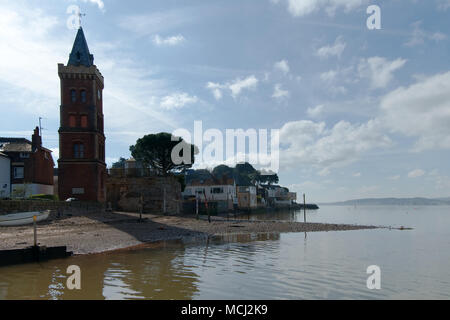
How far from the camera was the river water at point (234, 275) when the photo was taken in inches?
578

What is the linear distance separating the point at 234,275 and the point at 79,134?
3390cm

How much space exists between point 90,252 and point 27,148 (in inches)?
1384

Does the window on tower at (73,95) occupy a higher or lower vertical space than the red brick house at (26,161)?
higher

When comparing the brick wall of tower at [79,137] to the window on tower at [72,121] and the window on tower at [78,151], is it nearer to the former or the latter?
the window on tower at [72,121]

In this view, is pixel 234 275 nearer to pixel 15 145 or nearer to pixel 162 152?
pixel 15 145

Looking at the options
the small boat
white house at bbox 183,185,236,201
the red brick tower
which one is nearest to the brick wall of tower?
the red brick tower

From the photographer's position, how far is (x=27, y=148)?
5172 centimetres

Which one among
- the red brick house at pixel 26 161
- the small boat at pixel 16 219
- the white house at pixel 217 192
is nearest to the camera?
the small boat at pixel 16 219

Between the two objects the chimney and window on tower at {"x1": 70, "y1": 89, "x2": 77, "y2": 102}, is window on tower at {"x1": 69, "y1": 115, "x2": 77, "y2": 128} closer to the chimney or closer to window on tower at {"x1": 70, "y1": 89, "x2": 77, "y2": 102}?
window on tower at {"x1": 70, "y1": 89, "x2": 77, "y2": 102}

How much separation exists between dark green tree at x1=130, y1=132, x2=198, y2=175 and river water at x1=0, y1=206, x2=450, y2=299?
181 ft

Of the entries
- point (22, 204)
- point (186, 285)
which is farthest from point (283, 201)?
point (186, 285)

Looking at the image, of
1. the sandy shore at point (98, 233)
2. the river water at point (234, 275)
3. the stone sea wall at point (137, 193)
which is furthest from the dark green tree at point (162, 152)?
the river water at point (234, 275)
